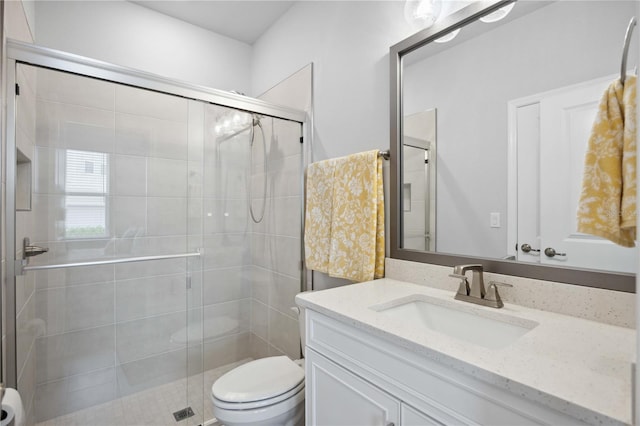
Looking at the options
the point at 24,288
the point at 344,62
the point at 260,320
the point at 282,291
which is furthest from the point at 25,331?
the point at 344,62

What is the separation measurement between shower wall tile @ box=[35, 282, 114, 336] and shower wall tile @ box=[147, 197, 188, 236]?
1.32 feet

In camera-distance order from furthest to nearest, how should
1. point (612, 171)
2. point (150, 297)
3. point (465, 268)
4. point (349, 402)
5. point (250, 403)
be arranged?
1. point (150, 297)
2. point (250, 403)
3. point (465, 268)
4. point (349, 402)
5. point (612, 171)

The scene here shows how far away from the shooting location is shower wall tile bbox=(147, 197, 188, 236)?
1.84 meters

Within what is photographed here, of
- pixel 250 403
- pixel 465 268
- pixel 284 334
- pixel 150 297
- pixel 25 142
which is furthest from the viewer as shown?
pixel 284 334

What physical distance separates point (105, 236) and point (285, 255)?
1027mm

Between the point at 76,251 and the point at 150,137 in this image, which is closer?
the point at 76,251

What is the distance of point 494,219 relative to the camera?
1.17 m

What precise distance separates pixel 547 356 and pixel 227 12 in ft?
8.70

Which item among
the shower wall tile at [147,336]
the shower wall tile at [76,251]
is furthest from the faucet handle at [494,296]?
the shower wall tile at [76,251]

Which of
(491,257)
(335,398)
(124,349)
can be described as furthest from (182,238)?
(491,257)

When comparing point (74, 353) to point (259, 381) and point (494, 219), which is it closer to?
point (259, 381)

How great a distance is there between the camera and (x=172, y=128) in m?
1.82

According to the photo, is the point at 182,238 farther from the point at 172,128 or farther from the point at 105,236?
the point at 172,128

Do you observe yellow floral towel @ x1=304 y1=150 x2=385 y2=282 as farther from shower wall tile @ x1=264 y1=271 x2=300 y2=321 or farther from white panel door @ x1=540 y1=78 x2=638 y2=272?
white panel door @ x1=540 y1=78 x2=638 y2=272
